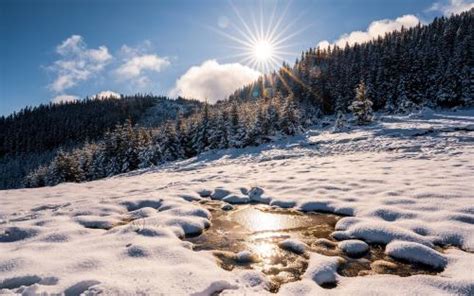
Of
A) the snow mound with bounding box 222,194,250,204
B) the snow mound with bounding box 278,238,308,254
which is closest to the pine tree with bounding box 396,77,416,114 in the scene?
the snow mound with bounding box 222,194,250,204

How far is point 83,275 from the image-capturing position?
5199 mm

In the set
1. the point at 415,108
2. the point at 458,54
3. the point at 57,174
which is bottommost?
the point at 57,174

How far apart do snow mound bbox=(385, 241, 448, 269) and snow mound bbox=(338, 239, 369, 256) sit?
1.56 ft

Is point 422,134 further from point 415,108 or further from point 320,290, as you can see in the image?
point 415,108

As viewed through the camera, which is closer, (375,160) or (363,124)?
(375,160)

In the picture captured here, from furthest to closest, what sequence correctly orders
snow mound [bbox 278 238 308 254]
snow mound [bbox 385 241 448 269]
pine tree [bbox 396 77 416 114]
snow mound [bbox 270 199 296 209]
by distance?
pine tree [bbox 396 77 416 114]
snow mound [bbox 270 199 296 209]
snow mound [bbox 278 238 308 254]
snow mound [bbox 385 241 448 269]

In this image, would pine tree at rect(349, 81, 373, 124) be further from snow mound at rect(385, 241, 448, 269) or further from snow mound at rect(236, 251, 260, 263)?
snow mound at rect(236, 251, 260, 263)

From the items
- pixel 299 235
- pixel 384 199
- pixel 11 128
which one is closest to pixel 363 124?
pixel 384 199

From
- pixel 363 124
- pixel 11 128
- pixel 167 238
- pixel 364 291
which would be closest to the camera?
pixel 364 291

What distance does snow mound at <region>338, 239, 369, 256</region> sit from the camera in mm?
6883

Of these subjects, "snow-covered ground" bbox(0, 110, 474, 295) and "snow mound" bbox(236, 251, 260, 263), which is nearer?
"snow-covered ground" bbox(0, 110, 474, 295)

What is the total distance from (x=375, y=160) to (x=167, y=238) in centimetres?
1711

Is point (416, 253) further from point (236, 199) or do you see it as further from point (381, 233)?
point (236, 199)

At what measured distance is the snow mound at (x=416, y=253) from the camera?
6.05 metres
